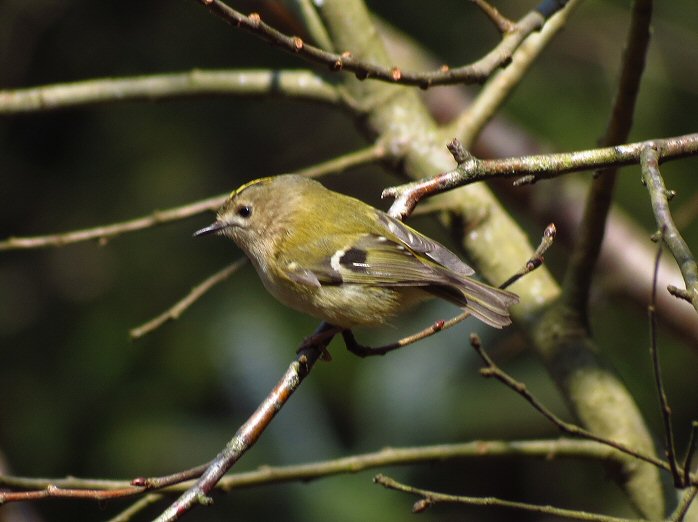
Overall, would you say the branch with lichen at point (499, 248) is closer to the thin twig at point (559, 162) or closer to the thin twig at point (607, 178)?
the thin twig at point (607, 178)

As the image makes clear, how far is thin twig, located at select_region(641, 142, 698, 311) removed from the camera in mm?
1308

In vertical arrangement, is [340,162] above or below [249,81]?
below

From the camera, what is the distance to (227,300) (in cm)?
461

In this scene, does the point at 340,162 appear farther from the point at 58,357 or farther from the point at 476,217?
the point at 58,357

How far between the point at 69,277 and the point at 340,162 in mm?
3173

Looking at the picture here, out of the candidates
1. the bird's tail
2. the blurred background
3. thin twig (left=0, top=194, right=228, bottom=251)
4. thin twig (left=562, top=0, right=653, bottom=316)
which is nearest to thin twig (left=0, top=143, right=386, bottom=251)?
thin twig (left=0, top=194, right=228, bottom=251)

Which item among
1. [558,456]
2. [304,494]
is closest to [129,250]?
[304,494]

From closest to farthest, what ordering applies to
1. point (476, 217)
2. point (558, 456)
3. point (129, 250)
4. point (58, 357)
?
point (558, 456), point (476, 217), point (58, 357), point (129, 250)

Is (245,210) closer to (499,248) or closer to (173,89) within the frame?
(173,89)

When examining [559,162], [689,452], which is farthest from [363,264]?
[689,452]

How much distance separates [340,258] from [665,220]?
126cm

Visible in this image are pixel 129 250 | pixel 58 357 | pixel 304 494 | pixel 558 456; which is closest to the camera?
pixel 558 456

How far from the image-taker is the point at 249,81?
271 centimetres

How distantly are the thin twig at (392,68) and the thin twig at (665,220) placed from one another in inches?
18.7
